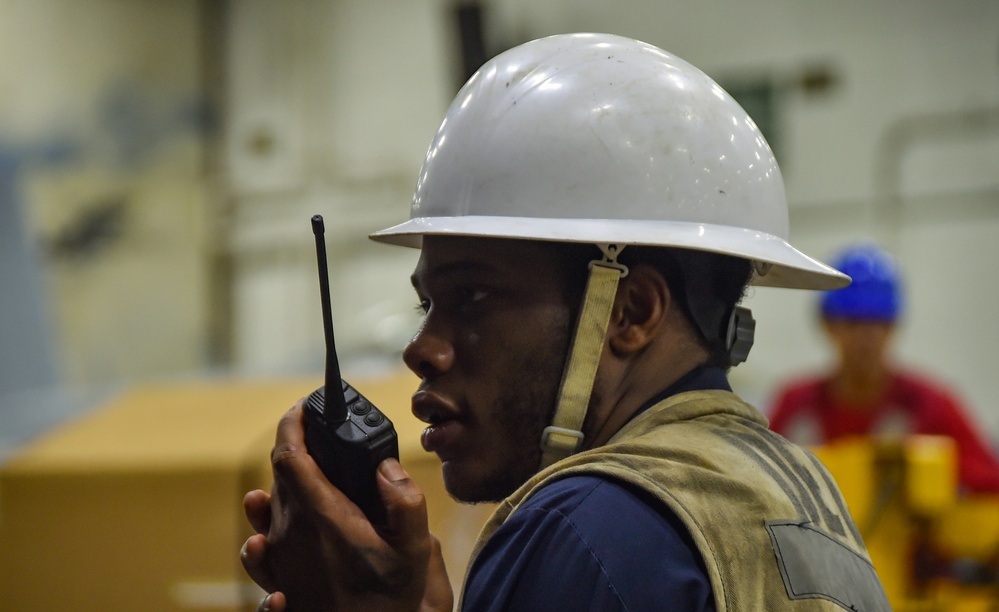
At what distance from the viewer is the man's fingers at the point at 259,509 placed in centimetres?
117

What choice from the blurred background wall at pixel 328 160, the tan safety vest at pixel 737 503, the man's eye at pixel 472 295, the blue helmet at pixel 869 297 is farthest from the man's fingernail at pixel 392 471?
the blurred background wall at pixel 328 160

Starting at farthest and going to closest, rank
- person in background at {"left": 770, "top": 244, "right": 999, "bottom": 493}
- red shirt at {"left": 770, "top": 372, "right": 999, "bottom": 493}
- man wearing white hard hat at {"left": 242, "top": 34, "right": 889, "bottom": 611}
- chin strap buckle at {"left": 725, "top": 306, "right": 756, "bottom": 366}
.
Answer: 1. person in background at {"left": 770, "top": 244, "right": 999, "bottom": 493}
2. red shirt at {"left": 770, "top": 372, "right": 999, "bottom": 493}
3. chin strap buckle at {"left": 725, "top": 306, "right": 756, "bottom": 366}
4. man wearing white hard hat at {"left": 242, "top": 34, "right": 889, "bottom": 611}

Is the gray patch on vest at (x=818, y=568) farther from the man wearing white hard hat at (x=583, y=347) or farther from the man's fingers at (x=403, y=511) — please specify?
the man's fingers at (x=403, y=511)

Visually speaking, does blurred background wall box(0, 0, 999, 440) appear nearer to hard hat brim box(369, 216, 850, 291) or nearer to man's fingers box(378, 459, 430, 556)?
hard hat brim box(369, 216, 850, 291)

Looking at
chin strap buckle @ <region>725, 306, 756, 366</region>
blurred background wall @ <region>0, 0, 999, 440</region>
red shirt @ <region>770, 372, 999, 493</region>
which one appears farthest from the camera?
blurred background wall @ <region>0, 0, 999, 440</region>

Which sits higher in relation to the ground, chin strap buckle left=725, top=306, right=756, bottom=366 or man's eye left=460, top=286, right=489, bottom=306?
man's eye left=460, top=286, right=489, bottom=306

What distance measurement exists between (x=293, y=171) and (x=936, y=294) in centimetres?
446

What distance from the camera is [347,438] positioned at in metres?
1.09

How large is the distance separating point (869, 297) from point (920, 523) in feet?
3.28

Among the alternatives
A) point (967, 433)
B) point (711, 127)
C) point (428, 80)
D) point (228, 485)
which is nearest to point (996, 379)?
point (967, 433)

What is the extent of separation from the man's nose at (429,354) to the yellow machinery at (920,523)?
2144mm

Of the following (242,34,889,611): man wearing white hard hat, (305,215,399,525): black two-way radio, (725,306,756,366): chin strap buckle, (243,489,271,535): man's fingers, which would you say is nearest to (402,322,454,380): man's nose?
(242,34,889,611): man wearing white hard hat

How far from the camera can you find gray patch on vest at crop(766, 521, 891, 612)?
105 cm

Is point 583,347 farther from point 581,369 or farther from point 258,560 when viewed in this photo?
point 258,560
